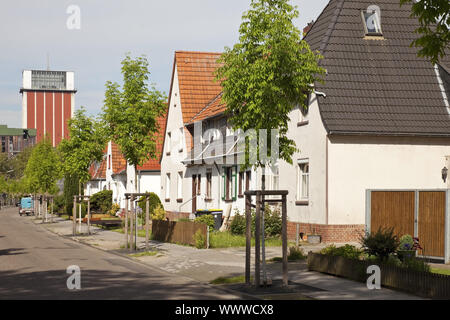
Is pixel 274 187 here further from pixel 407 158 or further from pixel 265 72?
pixel 265 72

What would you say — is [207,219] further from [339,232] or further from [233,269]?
[233,269]

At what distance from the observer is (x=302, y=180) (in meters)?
28.4

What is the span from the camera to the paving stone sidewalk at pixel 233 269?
1316cm

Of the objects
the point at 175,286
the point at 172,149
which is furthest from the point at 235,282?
the point at 172,149

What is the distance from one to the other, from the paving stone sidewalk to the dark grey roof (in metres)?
5.50

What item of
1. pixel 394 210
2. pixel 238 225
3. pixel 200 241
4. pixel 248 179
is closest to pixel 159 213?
pixel 248 179

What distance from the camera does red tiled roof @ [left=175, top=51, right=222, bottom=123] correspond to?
42.1 m

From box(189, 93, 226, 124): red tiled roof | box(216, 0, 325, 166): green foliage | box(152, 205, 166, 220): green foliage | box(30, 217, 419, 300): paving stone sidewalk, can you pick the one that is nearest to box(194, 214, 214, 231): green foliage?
box(30, 217, 419, 300): paving stone sidewalk

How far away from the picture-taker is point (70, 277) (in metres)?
15.7

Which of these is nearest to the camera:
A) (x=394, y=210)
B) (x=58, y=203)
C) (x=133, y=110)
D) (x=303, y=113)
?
(x=394, y=210)

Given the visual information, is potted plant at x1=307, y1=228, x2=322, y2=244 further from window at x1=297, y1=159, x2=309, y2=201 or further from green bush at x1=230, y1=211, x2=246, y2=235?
green bush at x1=230, y1=211, x2=246, y2=235

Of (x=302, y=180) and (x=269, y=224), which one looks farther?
(x=302, y=180)

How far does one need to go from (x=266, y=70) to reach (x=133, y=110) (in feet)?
32.3
